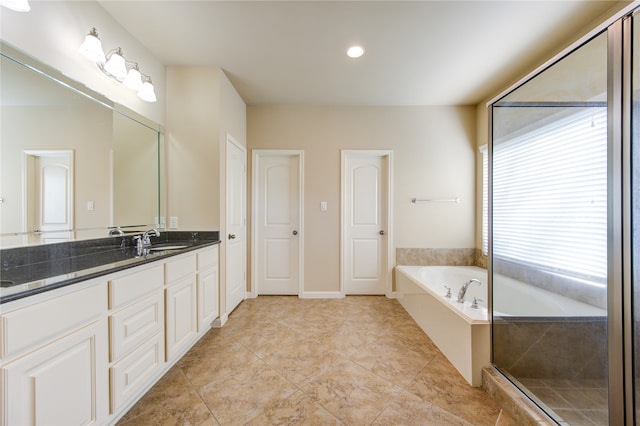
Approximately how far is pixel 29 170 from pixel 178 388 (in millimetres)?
1544

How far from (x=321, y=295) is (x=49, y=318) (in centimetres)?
259

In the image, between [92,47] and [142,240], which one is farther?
[142,240]

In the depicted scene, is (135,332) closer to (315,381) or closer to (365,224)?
(315,381)

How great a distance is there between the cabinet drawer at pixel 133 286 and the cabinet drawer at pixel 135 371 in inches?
12.3

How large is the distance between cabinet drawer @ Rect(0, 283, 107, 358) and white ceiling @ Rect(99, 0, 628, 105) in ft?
6.41

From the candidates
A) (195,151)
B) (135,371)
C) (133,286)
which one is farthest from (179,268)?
(195,151)

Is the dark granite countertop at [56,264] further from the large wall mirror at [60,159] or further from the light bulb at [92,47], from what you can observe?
the light bulb at [92,47]

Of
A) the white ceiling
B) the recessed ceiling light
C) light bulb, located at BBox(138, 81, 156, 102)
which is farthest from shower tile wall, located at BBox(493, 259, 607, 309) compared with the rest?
light bulb, located at BBox(138, 81, 156, 102)

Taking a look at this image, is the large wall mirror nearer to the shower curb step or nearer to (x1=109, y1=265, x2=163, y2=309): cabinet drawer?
(x1=109, y1=265, x2=163, y2=309): cabinet drawer

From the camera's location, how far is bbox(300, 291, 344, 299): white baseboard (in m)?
3.14

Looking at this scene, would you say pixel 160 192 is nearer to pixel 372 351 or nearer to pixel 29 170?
pixel 29 170

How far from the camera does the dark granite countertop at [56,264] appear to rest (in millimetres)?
880

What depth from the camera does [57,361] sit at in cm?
92

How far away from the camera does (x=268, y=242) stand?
3264 mm
